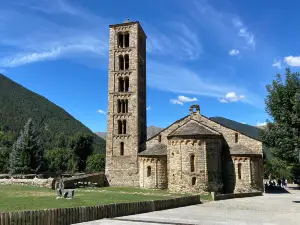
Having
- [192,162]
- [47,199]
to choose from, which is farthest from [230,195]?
[47,199]

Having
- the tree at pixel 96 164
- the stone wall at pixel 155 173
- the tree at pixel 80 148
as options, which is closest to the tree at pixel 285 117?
the stone wall at pixel 155 173

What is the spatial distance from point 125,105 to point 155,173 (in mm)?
10870

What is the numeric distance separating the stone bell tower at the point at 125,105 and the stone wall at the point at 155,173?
8.93 ft

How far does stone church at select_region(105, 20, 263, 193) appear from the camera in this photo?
111ft

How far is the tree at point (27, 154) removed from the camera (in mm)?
51750

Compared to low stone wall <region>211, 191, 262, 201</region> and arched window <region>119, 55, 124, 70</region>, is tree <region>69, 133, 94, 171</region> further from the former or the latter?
low stone wall <region>211, 191, 262, 201</region>

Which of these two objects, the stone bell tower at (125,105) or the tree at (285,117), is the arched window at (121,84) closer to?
the stone bell tower at (125,105)

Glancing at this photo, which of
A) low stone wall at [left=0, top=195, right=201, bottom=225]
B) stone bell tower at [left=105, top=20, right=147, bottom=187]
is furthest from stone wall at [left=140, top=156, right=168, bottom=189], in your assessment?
low stone wall at [left=0, top=195, right=201, bottom=225]

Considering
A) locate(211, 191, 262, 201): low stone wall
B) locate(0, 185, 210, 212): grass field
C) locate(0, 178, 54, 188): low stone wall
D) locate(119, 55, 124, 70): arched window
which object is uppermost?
locate(119, 55, 124, 70): arched window

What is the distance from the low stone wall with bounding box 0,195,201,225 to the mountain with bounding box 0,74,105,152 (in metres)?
119

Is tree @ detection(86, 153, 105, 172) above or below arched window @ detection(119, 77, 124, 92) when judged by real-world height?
below

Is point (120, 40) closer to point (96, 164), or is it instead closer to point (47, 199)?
point (96, 164)

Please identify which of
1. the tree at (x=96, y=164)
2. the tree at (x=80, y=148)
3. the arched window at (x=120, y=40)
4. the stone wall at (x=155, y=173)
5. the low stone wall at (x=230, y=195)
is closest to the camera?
the low stone wall at (x=230, y=195)

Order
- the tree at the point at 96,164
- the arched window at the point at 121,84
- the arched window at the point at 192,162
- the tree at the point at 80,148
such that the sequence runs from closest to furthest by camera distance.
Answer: the arched window at the point at 192,162
the arched window at the point at 121,84
the tree at the point at 96,164
the tree at the point at 80,148
